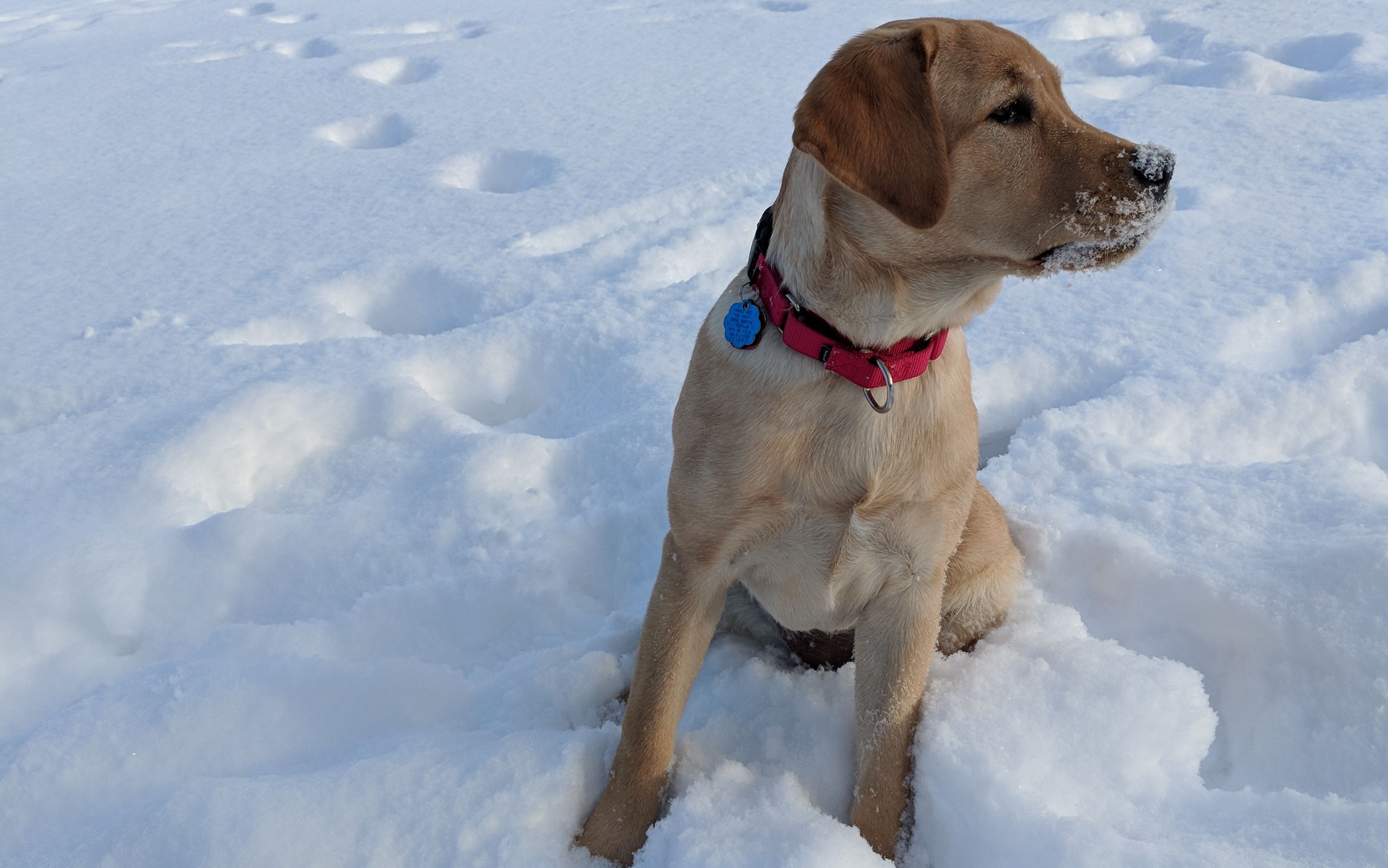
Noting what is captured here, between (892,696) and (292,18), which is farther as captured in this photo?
(292,18)

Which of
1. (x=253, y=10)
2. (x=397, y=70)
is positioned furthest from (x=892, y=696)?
(x=253, y=10)

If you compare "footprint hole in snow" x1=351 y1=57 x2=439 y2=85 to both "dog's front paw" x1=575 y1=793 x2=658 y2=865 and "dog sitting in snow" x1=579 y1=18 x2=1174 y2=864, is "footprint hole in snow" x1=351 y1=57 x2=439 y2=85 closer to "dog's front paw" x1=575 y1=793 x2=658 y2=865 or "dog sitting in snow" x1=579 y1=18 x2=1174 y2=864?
"dog sitting in snow" x1=579 y1=18 x2=1174 y2=864

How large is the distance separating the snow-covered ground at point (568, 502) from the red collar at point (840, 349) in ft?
2.41

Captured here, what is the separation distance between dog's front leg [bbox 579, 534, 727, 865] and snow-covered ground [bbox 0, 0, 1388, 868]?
0.25ft

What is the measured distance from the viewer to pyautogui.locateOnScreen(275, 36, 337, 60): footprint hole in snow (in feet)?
23.9

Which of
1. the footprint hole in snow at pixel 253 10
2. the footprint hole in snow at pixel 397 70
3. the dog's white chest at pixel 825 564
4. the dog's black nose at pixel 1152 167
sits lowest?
the footprint hole in snow at pixel 253 10

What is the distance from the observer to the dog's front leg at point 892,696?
188cm

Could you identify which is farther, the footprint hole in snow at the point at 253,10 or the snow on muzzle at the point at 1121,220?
the footprint hole in snow at the point at 253,10

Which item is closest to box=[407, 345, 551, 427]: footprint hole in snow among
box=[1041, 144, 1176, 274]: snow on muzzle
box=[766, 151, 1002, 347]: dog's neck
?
box=[766, 151, 1002, 347]: dog's neck

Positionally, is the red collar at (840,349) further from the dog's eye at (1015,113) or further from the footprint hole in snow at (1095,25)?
the footprint hole in snow at (1095,25)

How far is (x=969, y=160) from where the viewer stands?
1.63 m

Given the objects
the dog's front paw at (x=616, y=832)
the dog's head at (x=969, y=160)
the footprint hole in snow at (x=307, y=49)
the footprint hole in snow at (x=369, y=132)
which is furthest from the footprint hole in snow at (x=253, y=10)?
the dog's front paw at (x=616, y=832)

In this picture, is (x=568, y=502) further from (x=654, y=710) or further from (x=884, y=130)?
(x=884, y=130)

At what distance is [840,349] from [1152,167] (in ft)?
1.97
